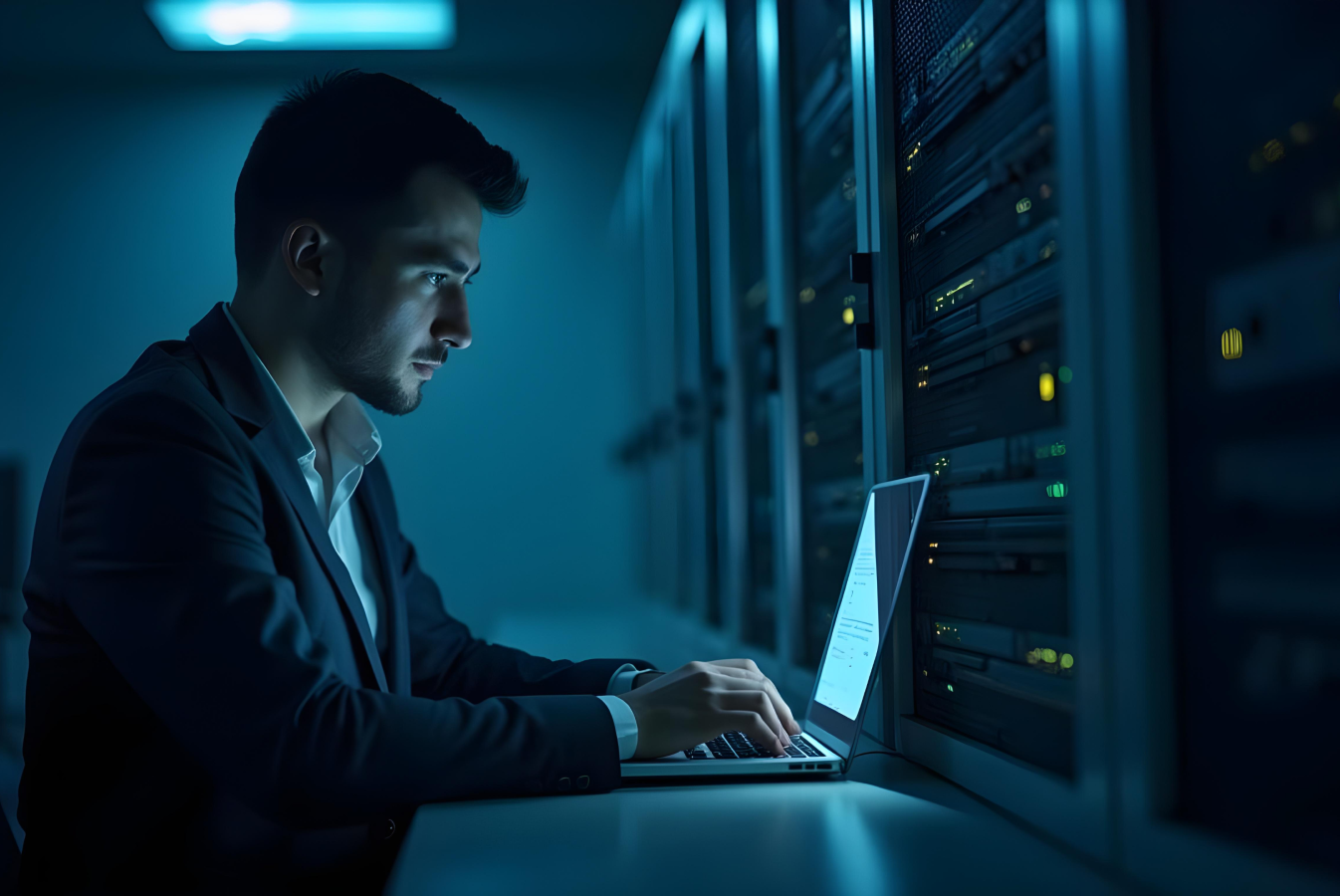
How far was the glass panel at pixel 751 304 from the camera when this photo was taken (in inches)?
87.3

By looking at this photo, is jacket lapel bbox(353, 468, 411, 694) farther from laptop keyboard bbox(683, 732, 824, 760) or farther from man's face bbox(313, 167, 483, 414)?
laptop keyboard bbox(683, 732, 824, 760)

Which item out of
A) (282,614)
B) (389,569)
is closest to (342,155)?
(389,569)

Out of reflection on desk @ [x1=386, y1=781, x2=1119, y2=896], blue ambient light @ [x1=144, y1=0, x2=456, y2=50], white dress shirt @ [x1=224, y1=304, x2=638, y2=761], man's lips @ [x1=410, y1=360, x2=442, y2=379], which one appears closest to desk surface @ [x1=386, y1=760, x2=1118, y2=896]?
reflection on desk @ [x1=386, y1=781, x2=1119, y2=896]

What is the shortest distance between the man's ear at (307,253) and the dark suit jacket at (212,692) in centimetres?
18

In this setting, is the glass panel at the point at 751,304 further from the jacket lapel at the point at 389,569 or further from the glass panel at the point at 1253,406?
the glass panel at the point at 1253,406

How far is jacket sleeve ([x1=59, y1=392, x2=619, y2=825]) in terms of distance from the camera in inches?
34.7

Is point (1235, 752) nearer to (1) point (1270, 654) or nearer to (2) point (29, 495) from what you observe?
(1) point (1270, 654)

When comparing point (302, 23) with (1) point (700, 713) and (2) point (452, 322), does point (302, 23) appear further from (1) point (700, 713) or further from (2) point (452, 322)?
(1) point (700, 713)

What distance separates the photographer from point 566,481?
4355 millimetres

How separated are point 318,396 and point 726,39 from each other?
141 centimetres

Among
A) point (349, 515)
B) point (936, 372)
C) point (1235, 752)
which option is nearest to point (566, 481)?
point (349, 515)

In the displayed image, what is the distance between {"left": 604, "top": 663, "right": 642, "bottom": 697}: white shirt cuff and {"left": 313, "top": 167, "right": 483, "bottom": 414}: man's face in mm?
542

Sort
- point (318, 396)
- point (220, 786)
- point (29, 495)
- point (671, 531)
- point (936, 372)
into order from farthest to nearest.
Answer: point (29, 495) → point (671, 531) → point (318, 396) → point (936, 372) → point (220, 786)

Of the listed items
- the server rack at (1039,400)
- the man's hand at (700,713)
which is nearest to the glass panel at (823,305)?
the server rack at (1039,400)
